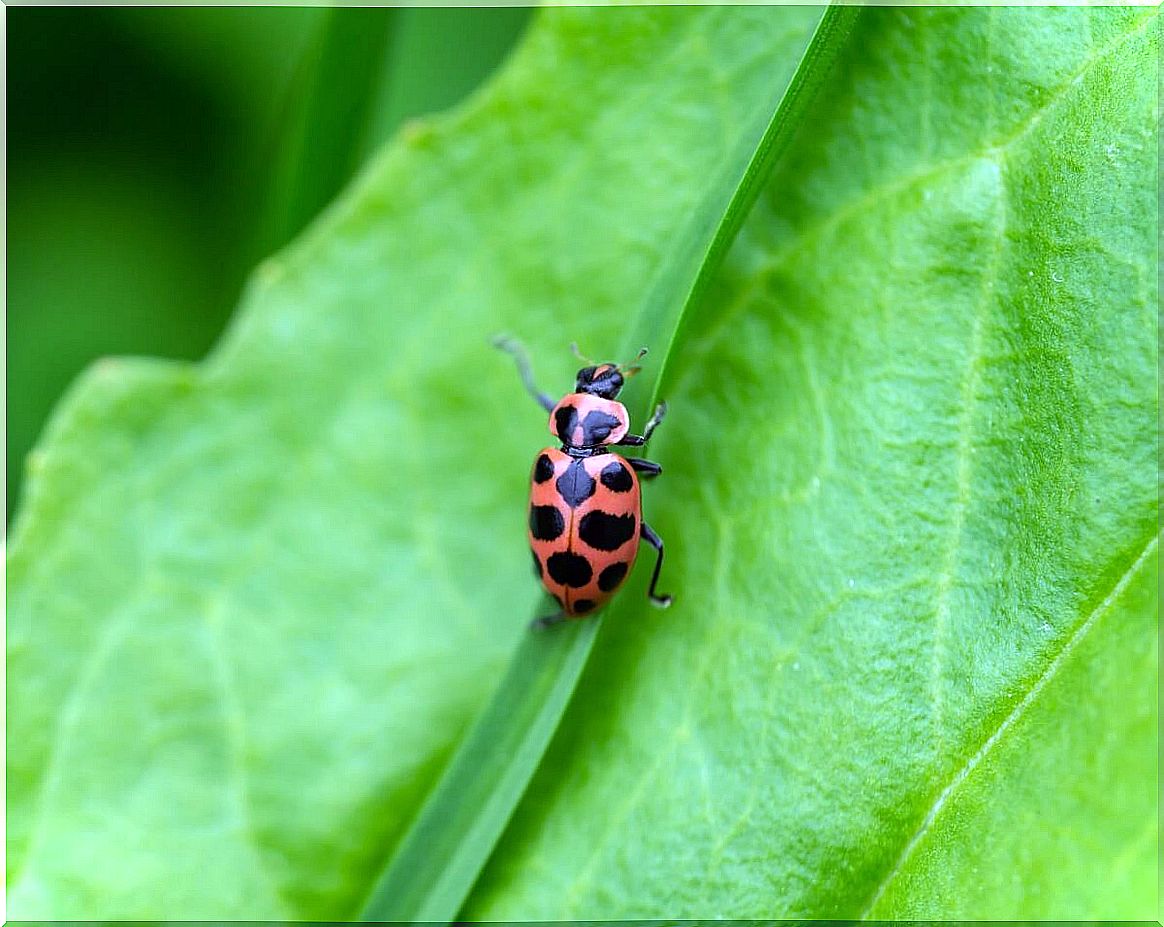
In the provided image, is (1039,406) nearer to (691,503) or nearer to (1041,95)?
(1041,95)

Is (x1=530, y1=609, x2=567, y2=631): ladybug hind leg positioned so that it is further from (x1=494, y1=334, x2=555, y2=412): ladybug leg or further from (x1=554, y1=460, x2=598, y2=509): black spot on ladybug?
(x1=494, y1=334, x2=555, y2=412): ladybug leg

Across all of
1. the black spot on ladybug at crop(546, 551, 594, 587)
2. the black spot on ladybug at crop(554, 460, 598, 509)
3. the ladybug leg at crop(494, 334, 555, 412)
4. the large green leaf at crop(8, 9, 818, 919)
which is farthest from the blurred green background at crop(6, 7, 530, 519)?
the black spot on ladybug at crop(546, 551, 594, 587)

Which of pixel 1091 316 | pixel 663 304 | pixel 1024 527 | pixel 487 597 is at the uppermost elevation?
pixel 1091 316

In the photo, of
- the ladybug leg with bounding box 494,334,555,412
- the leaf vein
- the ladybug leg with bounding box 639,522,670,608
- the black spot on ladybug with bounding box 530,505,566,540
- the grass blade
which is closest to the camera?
the leaf vein

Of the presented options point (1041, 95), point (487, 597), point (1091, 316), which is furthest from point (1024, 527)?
point (487, 597)

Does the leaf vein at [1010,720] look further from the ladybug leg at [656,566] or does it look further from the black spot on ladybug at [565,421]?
the black spot on ladybug at [565,421]

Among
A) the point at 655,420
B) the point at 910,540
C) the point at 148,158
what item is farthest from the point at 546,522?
the point at 148,158
